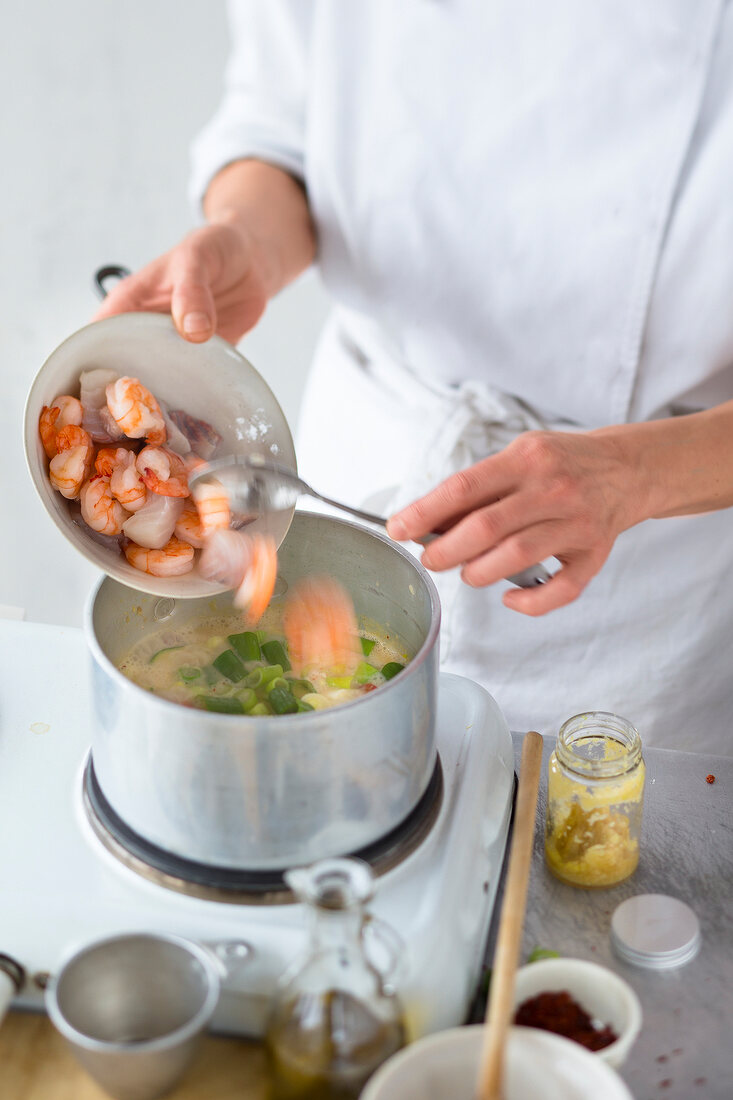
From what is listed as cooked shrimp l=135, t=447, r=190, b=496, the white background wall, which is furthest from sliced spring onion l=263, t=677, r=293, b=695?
the white background wall

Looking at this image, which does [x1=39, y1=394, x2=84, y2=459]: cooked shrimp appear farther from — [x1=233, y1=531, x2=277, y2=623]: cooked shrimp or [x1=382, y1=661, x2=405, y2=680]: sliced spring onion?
[x1=382, y1=661, x2=405, y2=680]: sliced spring onion

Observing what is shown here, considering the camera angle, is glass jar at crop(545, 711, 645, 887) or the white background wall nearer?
glass jar at crop(545, 711, 645, 887)

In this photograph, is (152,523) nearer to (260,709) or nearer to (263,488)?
(263,488)

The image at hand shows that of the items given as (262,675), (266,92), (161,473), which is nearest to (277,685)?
(262,675)

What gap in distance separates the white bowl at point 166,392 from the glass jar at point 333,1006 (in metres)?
0.40

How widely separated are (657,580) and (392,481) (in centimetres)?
44

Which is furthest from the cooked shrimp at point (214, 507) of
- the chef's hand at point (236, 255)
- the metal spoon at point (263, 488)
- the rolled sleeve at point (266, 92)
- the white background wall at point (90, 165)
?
the white background wall at point (90, 165)

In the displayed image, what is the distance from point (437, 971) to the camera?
2.56 ft

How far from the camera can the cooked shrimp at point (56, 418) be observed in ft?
3.24

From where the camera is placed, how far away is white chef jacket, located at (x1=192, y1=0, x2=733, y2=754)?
1357 mm

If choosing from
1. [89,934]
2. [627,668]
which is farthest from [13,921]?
[627,668]

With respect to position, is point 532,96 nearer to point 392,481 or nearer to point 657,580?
point 392,481

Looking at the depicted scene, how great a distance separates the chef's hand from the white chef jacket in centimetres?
4

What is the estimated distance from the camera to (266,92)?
167cm
